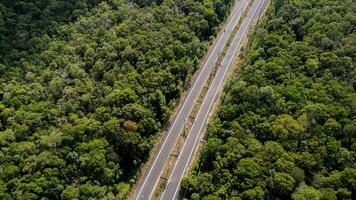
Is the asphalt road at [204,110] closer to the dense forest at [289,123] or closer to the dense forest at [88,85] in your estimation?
the dense forest at [289,123]

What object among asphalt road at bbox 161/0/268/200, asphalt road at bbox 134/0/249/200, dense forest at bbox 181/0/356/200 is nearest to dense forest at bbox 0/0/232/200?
asphalt road at bbox 134/0/249/200

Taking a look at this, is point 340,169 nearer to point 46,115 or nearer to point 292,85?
point 292,85

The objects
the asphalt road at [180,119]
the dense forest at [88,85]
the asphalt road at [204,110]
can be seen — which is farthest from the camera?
the asphalt road at [204,110]

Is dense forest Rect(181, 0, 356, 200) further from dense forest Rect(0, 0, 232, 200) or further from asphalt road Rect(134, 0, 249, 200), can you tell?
dense forest Rect(0, 0, 232, 200)

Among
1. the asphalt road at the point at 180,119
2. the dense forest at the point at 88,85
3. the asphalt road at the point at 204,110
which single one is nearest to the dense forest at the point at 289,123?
the asphalt road at the point at 204,110

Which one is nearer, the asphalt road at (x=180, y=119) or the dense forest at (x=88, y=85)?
the dense forest at (x=88, y=85)

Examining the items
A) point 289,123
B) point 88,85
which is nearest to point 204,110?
point 289,123
